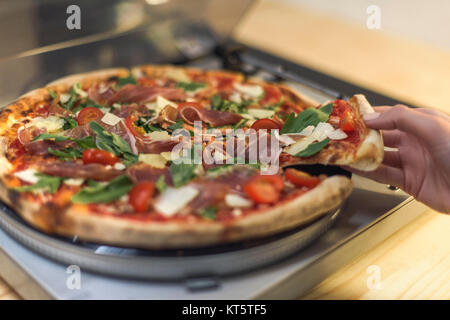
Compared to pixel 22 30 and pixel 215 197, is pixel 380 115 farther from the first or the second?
pixel 22 30

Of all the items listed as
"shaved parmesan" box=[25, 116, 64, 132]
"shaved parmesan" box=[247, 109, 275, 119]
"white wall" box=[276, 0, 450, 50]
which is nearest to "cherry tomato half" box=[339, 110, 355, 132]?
"shaved parmesan" box=[247, 109, 275, 119]

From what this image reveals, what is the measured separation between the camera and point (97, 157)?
1076mm

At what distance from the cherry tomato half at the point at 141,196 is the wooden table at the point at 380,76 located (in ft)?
0.99

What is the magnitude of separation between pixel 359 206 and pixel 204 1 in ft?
3.19

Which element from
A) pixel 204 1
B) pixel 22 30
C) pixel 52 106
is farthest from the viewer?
pixel 204 1

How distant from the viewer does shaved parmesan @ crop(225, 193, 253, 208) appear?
97 centimetres

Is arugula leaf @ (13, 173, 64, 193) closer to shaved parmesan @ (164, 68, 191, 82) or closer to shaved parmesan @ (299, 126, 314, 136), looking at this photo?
shaved parmesan @ (299, 126, 314, 136)

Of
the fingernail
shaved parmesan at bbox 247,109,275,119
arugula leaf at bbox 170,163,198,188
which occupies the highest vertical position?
the fingernail

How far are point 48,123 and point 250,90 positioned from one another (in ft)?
1.86

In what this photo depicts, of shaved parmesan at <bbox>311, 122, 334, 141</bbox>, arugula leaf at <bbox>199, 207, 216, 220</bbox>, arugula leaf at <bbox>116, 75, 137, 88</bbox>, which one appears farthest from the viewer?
arugula leaf at <bbox>116, 75, 137, 88</bbox>

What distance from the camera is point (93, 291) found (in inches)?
36.2

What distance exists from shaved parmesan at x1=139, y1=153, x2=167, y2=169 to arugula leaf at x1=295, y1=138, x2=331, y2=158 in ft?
0.90

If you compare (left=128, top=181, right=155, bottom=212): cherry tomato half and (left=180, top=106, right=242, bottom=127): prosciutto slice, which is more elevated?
(left=128, top=181, right=155, bottom=212): cherry tomato half
